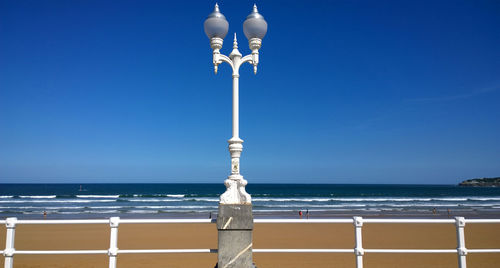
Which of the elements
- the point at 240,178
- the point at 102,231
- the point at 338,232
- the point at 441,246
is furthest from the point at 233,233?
the point at 102,231

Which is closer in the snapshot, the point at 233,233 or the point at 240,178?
the point at 233,233

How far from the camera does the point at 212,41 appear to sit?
4.80 metres

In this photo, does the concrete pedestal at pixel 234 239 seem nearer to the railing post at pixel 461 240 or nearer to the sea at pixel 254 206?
the railing post at pixel 461 240

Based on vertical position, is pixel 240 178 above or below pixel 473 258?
above

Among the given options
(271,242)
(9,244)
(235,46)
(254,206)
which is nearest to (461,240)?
(235,46)

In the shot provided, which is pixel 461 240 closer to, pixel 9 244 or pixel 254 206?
pixel 9 244

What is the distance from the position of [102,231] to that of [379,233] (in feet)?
45.0

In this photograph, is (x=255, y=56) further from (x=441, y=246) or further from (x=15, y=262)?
(x=441, y=246)

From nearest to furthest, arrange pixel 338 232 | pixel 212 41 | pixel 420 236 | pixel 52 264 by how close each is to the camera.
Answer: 1. pixel 212 41
2. pixel 52 264
3. pixel 420 236
4. pixel 338 232

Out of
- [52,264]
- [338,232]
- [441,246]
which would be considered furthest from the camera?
[338,232]

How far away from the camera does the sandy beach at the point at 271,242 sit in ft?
30.4

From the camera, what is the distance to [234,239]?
161 inches

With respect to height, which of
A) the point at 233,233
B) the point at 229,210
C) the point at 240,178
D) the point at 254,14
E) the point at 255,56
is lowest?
the point at 233,233

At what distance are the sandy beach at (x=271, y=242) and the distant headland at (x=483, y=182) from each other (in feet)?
431
